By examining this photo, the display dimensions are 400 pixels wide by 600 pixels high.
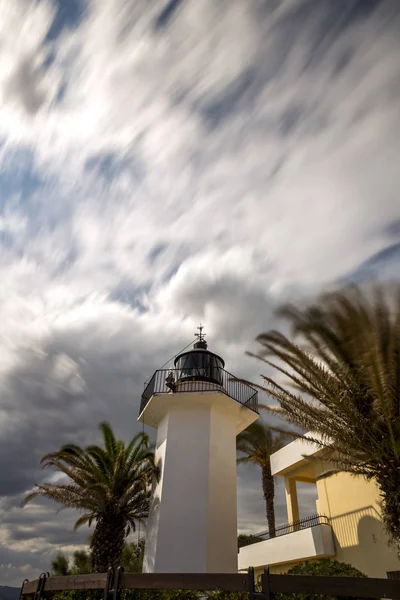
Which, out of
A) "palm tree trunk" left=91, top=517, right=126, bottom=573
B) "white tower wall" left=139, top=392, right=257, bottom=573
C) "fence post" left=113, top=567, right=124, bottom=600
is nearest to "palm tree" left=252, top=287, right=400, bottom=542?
"fence post" left=113, top=567, right=124, bottom=600

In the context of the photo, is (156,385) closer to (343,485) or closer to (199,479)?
(199,479)

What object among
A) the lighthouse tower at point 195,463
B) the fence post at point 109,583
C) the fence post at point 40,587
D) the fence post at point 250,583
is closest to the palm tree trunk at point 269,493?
the lighthouse tower at point 195,463

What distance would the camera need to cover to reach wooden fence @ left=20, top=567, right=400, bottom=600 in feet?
18.5

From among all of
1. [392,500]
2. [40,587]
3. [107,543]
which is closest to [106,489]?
[107,543]

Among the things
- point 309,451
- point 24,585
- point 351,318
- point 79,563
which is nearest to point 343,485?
point 309,451

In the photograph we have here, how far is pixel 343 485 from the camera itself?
1526 cm

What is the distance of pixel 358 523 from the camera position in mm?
14078

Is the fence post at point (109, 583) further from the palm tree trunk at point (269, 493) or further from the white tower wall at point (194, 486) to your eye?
the palm tree trunk at point (269, 493)

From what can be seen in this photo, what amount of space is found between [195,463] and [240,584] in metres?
9.97

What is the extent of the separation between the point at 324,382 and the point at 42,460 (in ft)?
39.2

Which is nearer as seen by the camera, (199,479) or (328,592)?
(328,592)

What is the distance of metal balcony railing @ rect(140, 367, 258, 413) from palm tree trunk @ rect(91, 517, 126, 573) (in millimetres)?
4296

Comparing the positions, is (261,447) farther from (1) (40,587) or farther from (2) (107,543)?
(1) (40,587)

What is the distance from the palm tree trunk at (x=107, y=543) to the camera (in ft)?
50.3
